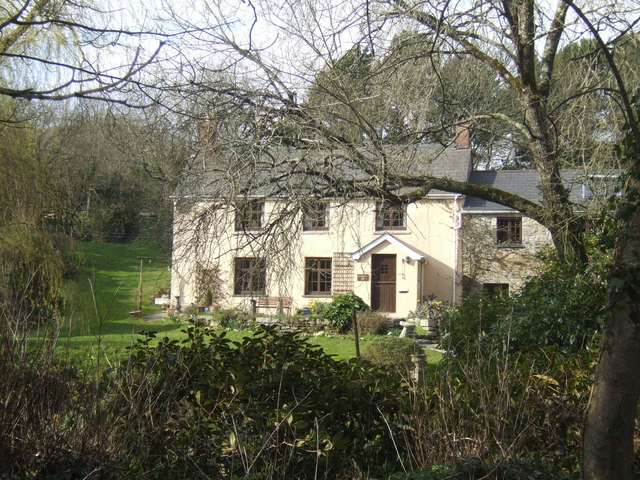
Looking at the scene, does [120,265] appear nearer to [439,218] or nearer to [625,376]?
[439,218]

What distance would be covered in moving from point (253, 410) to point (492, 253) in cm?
1951

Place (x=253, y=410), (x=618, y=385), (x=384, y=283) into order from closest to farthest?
1. (x=618, y=385)
2. (x=253, y=410)
3. (x=384, y=283)

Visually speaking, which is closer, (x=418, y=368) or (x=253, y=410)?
(x=253, y=410)

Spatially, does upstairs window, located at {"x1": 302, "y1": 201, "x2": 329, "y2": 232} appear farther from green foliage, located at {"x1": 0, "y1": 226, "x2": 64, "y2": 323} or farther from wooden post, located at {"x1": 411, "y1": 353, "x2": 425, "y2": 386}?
green foliage, located at {"x1": 0, "y1": 226, "x2": 64, "y2": 323}

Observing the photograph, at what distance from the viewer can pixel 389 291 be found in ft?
75.3

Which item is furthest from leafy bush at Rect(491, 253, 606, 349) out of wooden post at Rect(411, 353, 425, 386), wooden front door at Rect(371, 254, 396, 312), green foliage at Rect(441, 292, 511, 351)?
wooden front door at Rect(371, 254, 396, 312)

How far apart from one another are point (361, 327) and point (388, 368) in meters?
14.8

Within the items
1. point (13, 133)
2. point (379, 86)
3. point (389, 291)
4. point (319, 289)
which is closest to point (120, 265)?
point (319, 289)

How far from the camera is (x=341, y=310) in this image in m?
20.7

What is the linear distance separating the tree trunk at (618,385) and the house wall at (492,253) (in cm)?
1916

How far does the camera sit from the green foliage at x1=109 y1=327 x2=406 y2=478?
4098 millimetres

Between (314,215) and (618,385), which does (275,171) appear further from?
(618,385)

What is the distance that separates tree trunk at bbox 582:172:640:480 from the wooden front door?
19036 millimetres

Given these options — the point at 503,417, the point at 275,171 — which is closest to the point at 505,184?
the point at 275,171
